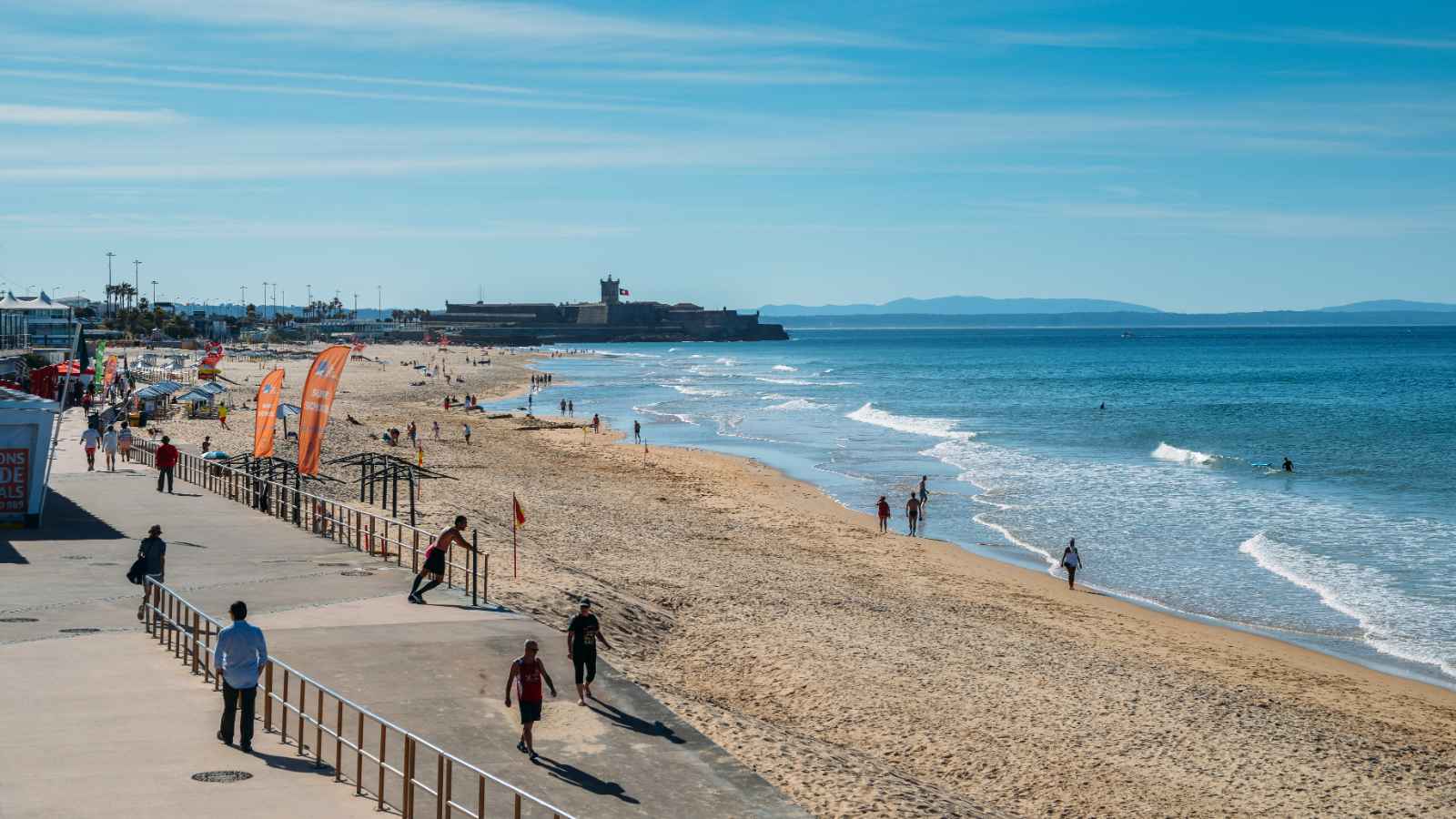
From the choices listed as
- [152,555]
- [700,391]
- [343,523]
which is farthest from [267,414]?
[700,391]

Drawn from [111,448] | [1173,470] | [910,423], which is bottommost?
[1173,470]

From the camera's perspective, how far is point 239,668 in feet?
33.3

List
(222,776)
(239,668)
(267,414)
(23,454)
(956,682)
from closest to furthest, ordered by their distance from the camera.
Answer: (222,776) < (239,668) < (956,682) < (23,454) < (267,414)

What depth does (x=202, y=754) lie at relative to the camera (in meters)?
10.1

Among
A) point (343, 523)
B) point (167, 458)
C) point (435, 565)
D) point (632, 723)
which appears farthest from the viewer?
point (167, 458)

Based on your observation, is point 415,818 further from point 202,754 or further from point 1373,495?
point 1373,495

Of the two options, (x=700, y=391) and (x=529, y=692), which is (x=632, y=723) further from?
(x=700, y=391)

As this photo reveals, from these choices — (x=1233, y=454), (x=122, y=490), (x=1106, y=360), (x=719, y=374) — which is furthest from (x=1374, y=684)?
(x=1106, y=360)

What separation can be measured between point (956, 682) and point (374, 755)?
28.4 feet

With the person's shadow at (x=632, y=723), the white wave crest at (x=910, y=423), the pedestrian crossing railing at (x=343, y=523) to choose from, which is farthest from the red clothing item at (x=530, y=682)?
the white wave crest at (x=910, y=423)

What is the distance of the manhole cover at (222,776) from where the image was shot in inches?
375

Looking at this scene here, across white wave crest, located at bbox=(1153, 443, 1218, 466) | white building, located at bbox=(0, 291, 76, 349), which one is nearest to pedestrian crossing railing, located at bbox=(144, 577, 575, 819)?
white building, located at bbox=(0, 291, 76, 349)

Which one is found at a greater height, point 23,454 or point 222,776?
point 23,454

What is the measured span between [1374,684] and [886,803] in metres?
10.3
